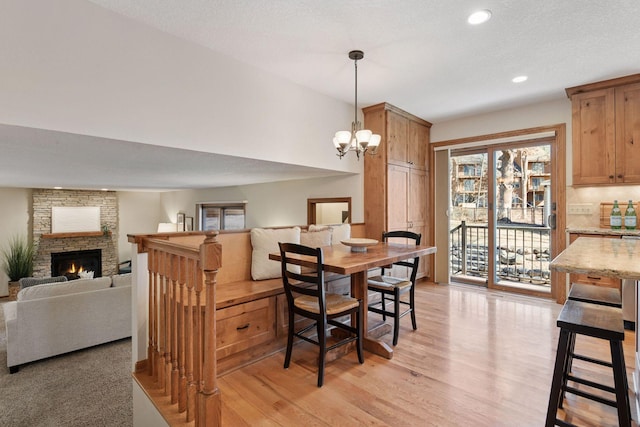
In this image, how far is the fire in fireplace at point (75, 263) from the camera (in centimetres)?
670

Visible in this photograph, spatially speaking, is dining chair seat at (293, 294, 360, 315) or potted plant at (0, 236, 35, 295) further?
potted plant at (0, 236, 35, 295)

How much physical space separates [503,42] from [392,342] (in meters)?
2.81

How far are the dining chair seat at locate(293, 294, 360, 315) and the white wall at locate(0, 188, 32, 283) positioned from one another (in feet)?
23.0

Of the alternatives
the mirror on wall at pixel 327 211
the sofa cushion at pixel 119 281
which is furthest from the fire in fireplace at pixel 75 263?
the mirror on wall at pixel 327 211

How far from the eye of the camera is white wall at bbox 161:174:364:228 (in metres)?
4.59

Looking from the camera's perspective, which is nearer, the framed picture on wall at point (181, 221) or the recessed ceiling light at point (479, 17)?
the recessed ceiling light at point (479, 17)

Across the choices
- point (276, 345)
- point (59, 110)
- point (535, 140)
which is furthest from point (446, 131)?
point (59, 110)

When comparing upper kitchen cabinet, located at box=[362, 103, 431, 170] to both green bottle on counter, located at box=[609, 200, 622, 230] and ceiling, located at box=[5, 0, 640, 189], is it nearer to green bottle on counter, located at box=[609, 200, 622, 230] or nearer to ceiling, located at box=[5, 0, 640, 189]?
ceiling, located at box=[5, 0, 640, 189]

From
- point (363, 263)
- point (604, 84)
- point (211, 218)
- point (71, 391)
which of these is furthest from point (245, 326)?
point (211, 218)

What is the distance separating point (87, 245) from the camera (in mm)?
7227

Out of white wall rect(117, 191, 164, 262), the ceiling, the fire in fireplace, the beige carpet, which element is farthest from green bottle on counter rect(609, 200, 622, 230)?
white wall rect(117, 191, 164, 262)

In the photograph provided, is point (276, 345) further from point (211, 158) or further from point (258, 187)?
point (258, 187)

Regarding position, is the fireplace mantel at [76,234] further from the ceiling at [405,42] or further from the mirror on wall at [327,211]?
the mirror on wall at [327,211]

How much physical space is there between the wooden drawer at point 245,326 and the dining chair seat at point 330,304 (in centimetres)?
34
